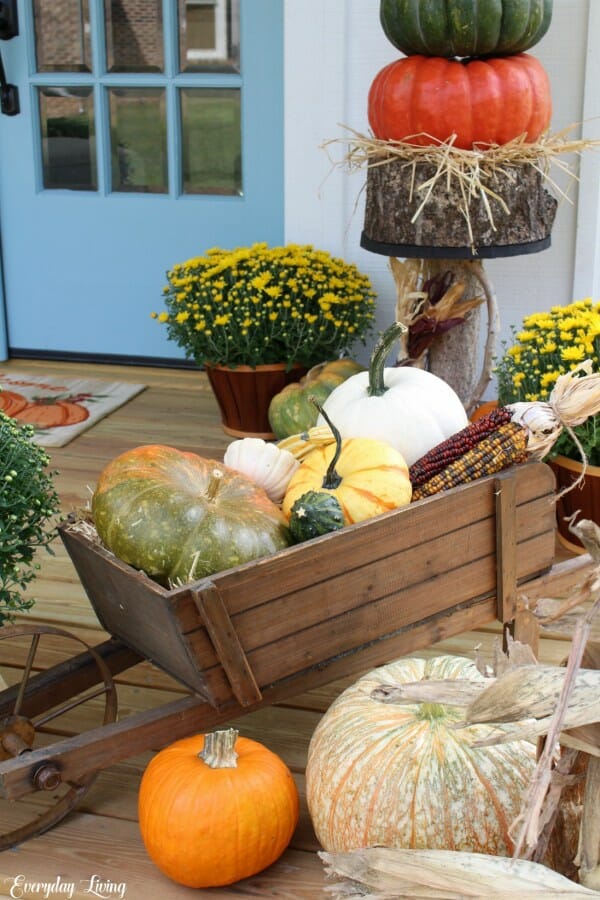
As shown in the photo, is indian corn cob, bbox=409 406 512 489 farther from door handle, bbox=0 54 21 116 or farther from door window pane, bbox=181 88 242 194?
door handle, bbox=0 54 21 116

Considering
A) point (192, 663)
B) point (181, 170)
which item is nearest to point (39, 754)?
point (192, 663)

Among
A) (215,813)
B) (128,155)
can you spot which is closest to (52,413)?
(128,155)

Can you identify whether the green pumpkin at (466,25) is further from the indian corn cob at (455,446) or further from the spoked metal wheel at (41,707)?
the spoked metal wheel at (41,707)

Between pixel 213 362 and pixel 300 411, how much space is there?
0.57 meters

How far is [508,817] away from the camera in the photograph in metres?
1.38

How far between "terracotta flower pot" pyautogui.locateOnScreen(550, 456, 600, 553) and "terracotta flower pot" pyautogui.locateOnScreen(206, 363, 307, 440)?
1.00 meters

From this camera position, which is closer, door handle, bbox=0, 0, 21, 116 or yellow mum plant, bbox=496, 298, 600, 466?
yellow mum plant, bbox=496, 298, 600, 466

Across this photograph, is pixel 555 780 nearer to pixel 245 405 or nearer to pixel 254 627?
pixel 254 627

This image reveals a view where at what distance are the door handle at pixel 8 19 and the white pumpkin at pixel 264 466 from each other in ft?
8.21

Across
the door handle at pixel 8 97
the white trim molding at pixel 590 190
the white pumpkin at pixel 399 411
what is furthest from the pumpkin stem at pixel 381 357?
the door handle at pixel 8 97

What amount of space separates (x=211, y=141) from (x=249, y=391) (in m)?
1.00

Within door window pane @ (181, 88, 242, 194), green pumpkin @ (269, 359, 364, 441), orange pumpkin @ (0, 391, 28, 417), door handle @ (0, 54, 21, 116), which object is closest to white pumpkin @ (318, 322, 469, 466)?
green pumpkin @ (269, 359, 364, 441)

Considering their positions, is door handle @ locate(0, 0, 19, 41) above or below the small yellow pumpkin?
above

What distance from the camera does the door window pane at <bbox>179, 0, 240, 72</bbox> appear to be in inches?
141
